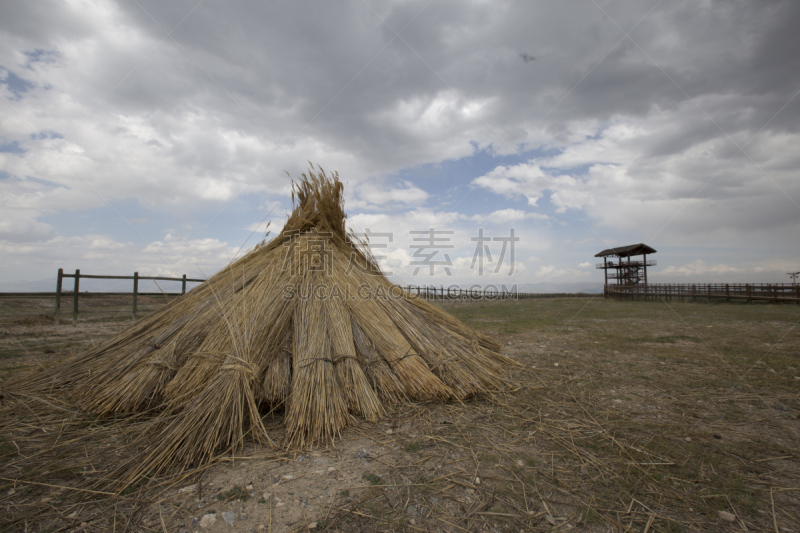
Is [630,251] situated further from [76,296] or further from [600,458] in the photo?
[76,296]

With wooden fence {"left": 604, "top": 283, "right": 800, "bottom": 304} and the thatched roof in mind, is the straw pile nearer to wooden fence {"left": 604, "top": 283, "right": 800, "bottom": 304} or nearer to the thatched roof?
wooden fence {"left": 604, "top": 283, "right": 800, "bottom": 304}

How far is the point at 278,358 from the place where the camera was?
2869 millimetres

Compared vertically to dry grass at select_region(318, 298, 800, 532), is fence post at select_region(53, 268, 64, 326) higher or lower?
higher

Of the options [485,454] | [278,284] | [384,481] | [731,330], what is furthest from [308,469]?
[731,330]

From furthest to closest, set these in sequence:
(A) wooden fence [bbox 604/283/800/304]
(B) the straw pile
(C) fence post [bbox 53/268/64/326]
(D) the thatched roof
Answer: (D) the thatched roof, (A) wooden fence [bbox 604/283/800/304], (C) fence post [bbox 53/268/64/326], (B) the straw pile

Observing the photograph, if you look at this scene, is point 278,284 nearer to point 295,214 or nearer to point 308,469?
point 295,214

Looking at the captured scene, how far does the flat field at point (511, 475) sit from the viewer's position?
1610 millimetres

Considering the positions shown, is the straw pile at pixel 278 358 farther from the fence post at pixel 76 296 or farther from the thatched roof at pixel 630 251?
the thatched roof at pixel 630 251

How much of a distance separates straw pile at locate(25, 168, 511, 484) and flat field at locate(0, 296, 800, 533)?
7.8 inches

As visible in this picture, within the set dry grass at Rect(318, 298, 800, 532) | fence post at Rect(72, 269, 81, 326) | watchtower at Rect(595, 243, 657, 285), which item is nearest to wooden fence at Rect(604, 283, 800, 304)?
watchtower at Rect(595, 243, 657, 285)

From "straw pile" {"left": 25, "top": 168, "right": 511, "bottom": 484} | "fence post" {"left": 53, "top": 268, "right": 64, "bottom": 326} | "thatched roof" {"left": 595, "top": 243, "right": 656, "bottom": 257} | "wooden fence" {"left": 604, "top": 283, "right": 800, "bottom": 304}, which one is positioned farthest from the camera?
"thatched roof" {"left": 595, "top": 243, "right": 656, "bottom": 257}

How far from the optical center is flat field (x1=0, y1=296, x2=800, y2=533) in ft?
5.28

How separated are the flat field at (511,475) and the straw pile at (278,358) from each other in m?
0.20

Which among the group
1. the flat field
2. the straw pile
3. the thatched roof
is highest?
the thatched roof
